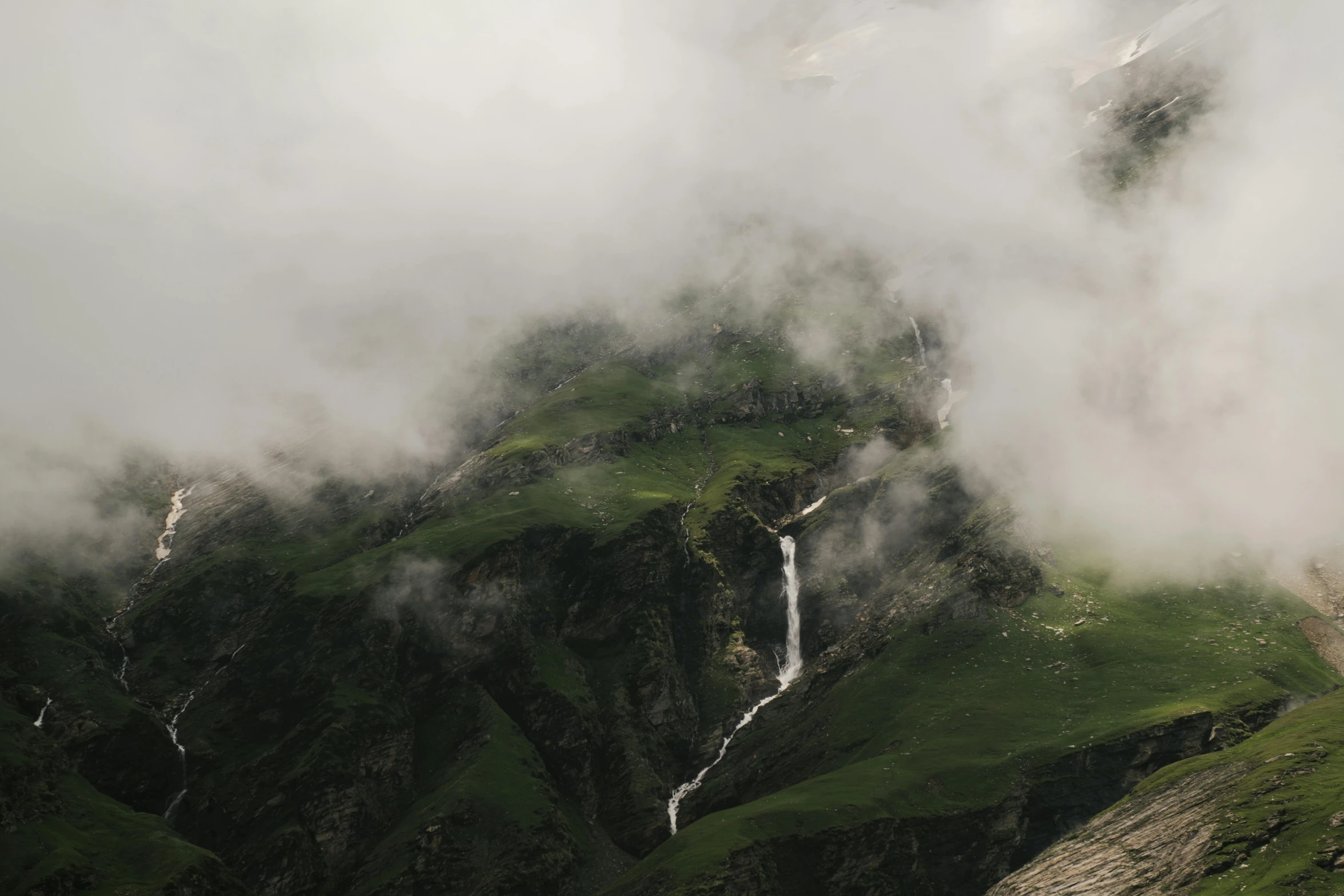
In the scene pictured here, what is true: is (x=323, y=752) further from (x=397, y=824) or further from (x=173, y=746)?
(x=173, y=746)

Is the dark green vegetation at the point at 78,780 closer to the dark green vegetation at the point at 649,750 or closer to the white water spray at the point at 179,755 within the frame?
the dark green vegetation at the point at 649,750

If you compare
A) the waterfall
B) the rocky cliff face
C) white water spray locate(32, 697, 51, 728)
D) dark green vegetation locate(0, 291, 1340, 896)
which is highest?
white water spray locate(32, 697, 51, 728)

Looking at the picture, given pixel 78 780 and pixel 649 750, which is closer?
pixel 78 780

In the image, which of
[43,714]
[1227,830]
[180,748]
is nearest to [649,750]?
[180,748]

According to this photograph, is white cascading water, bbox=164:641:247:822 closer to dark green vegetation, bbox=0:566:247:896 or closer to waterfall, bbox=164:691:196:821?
waterfall, bbox=164:691:196:821

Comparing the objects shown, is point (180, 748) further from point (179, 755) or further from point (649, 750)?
point (649, 750)

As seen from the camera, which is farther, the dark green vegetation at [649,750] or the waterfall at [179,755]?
the waterfall at [179,755]

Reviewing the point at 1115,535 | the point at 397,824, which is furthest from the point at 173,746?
the point at 1115,535

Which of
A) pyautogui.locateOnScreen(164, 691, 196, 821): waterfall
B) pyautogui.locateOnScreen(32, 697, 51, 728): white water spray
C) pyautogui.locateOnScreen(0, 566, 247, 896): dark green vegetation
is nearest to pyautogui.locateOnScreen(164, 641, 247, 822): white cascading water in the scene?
pyautogui.locateOnScreen(164, 691, 196, 821): waterfall

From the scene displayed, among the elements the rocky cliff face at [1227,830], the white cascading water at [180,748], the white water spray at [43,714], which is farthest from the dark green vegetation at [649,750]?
the rocky cliff face at [1227,830]

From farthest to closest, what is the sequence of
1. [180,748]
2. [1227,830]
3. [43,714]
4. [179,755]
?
1. [180,748]
2. [179,755]
3. [43,714]
4. [1227,830]

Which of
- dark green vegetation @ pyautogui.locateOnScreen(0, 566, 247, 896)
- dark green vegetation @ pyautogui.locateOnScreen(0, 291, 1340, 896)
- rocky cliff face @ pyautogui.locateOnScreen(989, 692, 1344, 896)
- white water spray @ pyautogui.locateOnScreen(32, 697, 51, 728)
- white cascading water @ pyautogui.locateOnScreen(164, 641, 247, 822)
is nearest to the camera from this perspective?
rocky cliff face @ pyautogui.locateOnScreen(989, 692, 1344, 896)

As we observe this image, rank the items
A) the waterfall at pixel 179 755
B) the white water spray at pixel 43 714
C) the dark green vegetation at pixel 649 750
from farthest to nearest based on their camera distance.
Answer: the waterfall at pixel 179 755 < the white water spray at pixel 43 714 < the dark green vegetation at pixel 649 750
